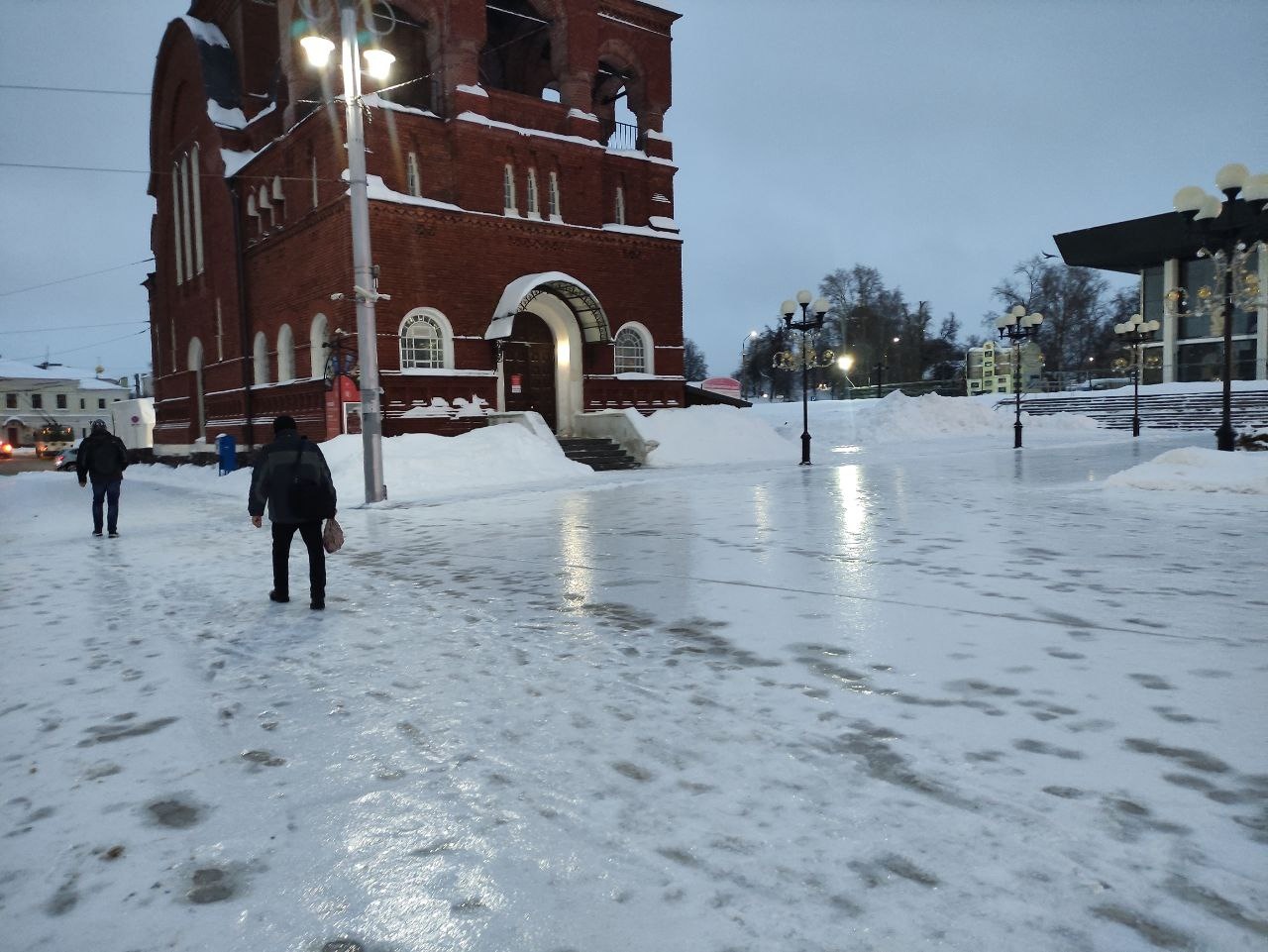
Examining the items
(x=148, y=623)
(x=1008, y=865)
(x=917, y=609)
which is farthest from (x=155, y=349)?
(x=1008, y=865)

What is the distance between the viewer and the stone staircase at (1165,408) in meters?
34.8

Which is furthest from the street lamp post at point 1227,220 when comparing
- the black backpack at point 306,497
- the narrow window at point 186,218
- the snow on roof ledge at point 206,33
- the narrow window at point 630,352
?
the narrow window at point 186,218

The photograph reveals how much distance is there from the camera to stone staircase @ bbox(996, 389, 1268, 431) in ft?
114

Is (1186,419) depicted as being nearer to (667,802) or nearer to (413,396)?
(413,396)

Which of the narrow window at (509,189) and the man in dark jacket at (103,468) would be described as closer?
the man in dark jacket at (103,468)

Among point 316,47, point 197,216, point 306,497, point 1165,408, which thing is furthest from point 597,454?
point 1165,408

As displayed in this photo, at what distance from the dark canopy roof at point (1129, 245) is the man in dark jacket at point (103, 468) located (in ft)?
161

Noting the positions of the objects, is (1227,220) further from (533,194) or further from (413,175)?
(413,175)

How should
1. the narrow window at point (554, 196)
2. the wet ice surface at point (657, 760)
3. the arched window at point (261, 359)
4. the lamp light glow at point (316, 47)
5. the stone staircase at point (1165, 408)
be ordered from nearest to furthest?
1. the wet ice surface at point (657, 760)
2. the lamp light glow at point (316, 47)
3. the narrow window at point (554, 196)
4. the arched window at point (261, 359)
5. the stone staircase at point (1165, 408)

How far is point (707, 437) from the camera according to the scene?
78.5 ft

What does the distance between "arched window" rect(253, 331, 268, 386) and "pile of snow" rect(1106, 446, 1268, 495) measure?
23.8 m

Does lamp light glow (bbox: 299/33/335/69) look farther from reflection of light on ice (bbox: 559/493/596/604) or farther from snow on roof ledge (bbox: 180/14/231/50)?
snow on roof ledge (bbox: 180/14/231/50)

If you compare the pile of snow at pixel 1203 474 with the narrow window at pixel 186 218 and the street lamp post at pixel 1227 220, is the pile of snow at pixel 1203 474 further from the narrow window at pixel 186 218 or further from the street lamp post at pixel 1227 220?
the narrow window at pixel 186 218

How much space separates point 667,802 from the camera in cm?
308
